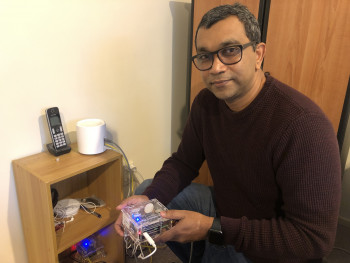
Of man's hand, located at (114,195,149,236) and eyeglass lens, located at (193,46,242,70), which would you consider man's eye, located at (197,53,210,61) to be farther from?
man's hand, located at (114,195,149,236)

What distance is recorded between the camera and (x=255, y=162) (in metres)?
0.97

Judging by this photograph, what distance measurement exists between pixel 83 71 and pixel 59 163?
0.46m

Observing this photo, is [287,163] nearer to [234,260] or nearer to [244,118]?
[244,118]

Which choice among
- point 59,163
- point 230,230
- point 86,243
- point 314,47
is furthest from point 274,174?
point 86,243

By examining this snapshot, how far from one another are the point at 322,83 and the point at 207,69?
2.29ft

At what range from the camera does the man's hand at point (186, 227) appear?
88 centimetres

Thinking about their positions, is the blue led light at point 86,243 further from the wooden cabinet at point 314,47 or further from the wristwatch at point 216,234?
the wooden cabinet at point 314,47

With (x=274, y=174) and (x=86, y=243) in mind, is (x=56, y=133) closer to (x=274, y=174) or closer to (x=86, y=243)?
(x=86, y=243)

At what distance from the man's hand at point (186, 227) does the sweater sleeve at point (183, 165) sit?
0.26 m

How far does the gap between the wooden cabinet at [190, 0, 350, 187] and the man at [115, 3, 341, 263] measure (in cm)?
47

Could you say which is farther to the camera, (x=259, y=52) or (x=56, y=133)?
(x=56, y=133)

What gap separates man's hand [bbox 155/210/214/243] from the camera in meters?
0.88

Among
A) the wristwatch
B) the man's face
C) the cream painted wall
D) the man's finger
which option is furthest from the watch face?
the cream painted wall

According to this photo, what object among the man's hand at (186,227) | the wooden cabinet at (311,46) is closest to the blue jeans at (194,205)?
the man's hand at (186,227)
